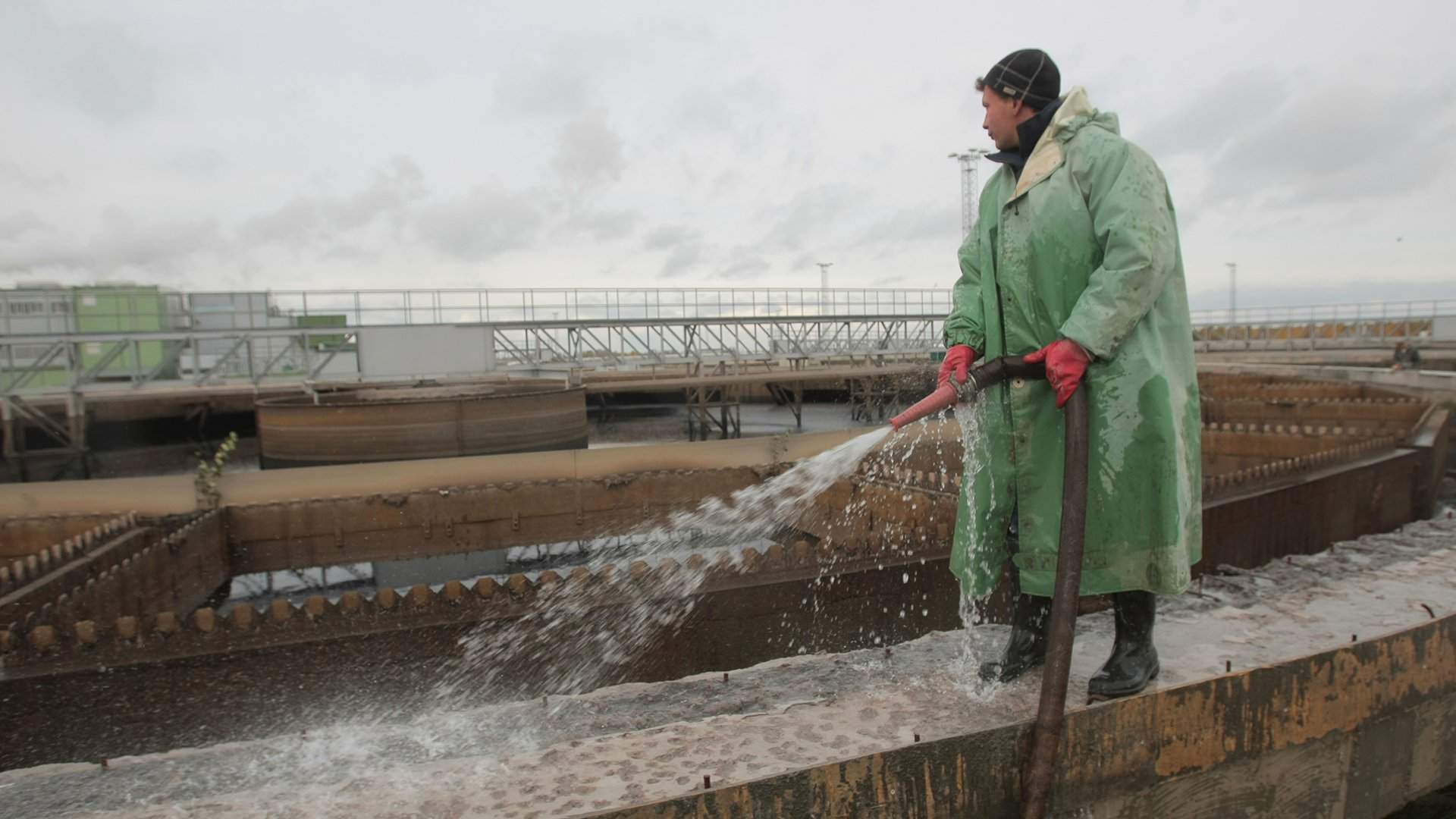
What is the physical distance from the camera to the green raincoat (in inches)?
94.2

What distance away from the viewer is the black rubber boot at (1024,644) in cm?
296

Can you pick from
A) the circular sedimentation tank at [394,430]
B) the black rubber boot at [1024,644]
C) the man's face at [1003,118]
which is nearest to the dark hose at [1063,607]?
the black rubber boot at [1024,644]

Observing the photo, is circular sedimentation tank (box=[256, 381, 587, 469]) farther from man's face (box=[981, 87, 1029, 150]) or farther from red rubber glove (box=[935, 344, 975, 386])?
man's face (box=[981, 87, 1029, 150])

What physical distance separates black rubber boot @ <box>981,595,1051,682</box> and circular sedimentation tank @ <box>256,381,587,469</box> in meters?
13.1

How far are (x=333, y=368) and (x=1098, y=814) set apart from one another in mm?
23301

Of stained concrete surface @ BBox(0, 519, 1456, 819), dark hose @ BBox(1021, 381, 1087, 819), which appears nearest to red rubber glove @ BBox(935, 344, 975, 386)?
dark hose @ BBox(1021, 381, 1087, 819)

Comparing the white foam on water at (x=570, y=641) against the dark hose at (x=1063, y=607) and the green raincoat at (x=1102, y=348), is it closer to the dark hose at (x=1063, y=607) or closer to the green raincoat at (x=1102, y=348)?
the green raincoat at (x=1102, y=348)

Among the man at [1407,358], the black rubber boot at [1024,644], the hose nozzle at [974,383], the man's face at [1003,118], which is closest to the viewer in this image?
the hose nozzle at [974,383]

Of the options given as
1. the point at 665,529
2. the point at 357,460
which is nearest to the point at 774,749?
the point at 665,529

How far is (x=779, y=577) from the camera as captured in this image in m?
6.46

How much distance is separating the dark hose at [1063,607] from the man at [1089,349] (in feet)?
0.39

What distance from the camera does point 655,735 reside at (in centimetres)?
265

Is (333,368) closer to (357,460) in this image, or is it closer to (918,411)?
(357,460)

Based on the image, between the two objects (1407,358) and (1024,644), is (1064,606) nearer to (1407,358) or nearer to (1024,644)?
(1024,644)
